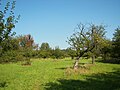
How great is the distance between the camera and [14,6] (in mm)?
16656

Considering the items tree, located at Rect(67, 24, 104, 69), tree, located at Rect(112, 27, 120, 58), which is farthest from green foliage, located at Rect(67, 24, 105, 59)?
tree, located at Rect(112, 27, 120, 58)

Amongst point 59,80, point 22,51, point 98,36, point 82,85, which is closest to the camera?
point 82,85

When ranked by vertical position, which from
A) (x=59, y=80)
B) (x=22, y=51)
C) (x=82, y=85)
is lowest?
(x=82, y=85)

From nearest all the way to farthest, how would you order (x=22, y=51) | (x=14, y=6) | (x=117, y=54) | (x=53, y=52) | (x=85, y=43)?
(x=14, y=6) → (x=85, y=43) → (x=22, y=51) → (x=117, y=54) → (x=53, y=52)

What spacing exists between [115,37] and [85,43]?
146ft

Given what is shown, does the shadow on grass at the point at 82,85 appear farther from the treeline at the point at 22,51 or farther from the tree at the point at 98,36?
the tree at the point at 98,36

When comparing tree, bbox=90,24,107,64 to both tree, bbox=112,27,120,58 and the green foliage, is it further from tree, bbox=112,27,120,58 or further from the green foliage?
tree, bbox=112,27,120,58

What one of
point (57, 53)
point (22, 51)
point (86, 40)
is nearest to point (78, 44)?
point (86, 40)

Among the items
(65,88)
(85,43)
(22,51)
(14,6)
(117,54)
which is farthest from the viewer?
(117,54)

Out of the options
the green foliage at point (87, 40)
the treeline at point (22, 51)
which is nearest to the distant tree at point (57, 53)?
the treeline at point (22, 51)

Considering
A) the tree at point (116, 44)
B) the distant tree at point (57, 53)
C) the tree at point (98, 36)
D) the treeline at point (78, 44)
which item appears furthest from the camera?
the distant tree at point (57, 53)

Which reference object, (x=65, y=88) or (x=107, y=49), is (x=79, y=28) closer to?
(x=65, y=88)

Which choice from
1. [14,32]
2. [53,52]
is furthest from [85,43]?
[53,52]

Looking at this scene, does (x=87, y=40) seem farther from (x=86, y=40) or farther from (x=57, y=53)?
(x=57, y=53)
